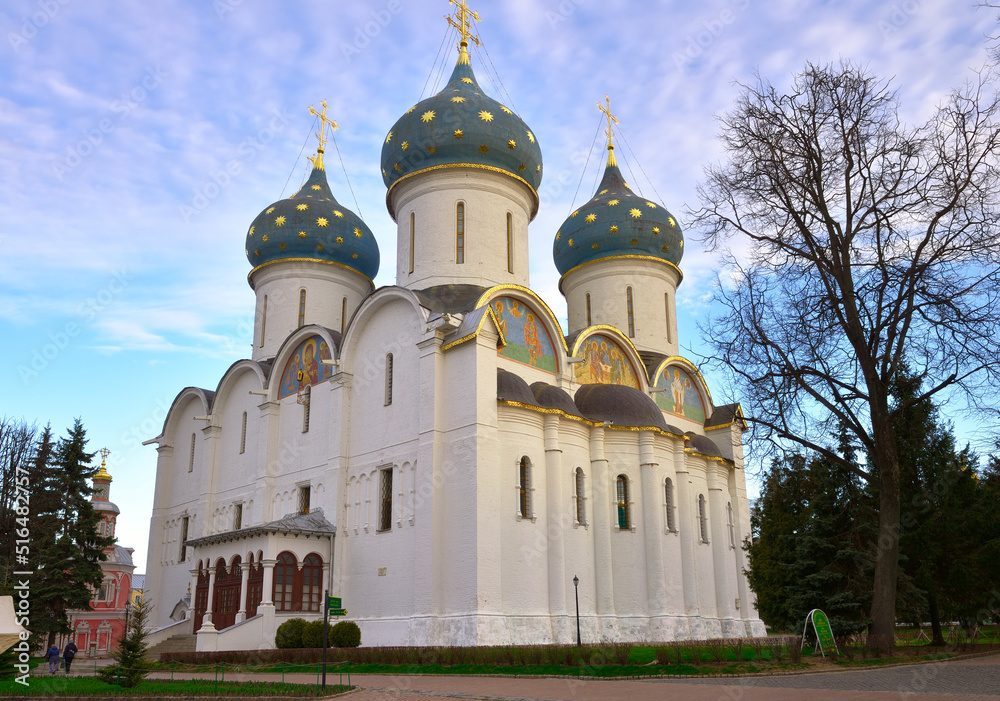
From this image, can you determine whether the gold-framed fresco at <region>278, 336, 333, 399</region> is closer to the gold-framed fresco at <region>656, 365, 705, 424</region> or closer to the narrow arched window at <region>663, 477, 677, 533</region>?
the narrow arched window at <region>663, 477, 677, 533</region>

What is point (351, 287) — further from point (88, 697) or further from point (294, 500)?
point (88, 697)

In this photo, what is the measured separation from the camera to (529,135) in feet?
72.4

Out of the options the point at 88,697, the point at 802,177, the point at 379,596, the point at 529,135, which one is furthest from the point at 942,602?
the point at 88,697

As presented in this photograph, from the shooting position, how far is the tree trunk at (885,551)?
41.3 feet

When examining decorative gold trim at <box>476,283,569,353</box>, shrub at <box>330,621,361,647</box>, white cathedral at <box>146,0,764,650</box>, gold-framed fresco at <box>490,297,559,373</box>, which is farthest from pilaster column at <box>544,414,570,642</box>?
shrub at <box>330,621,361,647</box>

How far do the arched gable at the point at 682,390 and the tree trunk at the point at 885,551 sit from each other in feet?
32.8

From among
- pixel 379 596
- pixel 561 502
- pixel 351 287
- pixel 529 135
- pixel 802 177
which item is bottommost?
pixel 379 596

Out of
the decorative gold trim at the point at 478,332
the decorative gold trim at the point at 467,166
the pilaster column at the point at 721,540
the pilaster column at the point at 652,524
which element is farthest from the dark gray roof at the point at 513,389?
the pilaster column at the point at 721,540

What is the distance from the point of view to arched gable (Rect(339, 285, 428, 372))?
18500mm

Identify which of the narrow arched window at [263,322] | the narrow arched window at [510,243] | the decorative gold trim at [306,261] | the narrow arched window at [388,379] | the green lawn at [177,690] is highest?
the decorative gold trim at [306,261]

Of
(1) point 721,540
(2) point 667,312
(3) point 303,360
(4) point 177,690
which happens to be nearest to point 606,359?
(2) point 667,312

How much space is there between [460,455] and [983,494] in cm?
1229

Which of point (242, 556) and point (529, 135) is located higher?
point (529, 135)

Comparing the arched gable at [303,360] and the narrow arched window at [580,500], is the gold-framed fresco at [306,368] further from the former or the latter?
the narrow arched window at [580,500]
